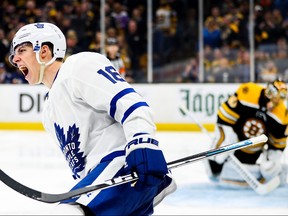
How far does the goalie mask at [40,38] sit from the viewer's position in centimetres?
203

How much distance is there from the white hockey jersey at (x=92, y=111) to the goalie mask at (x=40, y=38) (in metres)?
0.10

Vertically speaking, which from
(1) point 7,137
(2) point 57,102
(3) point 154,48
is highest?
(2) point 57,102

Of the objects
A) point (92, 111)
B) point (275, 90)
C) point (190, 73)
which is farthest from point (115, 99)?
point (190, 73)

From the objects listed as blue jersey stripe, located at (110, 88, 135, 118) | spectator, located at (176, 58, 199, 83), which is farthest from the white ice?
spectator, located at (176, 58, 199, 83)

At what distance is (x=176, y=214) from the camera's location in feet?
12.0

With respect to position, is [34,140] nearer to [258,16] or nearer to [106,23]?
[106,23]

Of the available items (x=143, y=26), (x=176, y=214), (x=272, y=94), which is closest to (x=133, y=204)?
(x=176, y=214)

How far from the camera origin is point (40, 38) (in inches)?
80.2

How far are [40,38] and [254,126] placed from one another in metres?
2.92

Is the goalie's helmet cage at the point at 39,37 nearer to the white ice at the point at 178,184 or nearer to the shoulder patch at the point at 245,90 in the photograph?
the white ice at the point at 178,184

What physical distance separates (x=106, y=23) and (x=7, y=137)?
7.07ft

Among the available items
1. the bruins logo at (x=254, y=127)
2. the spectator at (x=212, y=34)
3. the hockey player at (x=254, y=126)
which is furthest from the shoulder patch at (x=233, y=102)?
the spectator at (x=212, y=34)

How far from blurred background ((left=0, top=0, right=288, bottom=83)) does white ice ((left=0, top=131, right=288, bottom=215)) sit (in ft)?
5.49

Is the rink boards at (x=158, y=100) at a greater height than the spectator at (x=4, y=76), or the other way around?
the spectator at (x=4, y=76)
